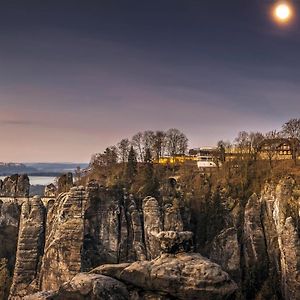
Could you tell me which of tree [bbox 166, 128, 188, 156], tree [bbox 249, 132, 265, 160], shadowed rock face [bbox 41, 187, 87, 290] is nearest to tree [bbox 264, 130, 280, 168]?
tree [bbox 249, 132, 265, 160]

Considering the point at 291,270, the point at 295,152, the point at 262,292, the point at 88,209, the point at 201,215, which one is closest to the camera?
the point at 291,270

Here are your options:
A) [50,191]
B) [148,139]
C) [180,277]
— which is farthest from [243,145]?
[180,277]

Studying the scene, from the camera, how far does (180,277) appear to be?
65.3ft

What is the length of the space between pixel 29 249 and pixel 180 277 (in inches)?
1152

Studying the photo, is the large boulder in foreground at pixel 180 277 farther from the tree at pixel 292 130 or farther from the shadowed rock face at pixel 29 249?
the tree at pixel 292 130

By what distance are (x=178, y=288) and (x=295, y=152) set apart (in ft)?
127

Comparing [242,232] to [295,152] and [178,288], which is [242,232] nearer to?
[295,152]

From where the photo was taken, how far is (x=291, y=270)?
123ft

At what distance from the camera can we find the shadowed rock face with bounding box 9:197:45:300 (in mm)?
43250

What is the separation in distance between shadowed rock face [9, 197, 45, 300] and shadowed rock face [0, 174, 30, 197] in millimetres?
12996

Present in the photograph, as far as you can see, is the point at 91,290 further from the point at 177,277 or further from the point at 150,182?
the point at 150,182

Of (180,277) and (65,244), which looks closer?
(180,277)

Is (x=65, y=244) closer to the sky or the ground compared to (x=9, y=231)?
closer to the sky

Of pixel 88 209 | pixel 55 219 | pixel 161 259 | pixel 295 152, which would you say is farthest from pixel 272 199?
pixel 161 259
